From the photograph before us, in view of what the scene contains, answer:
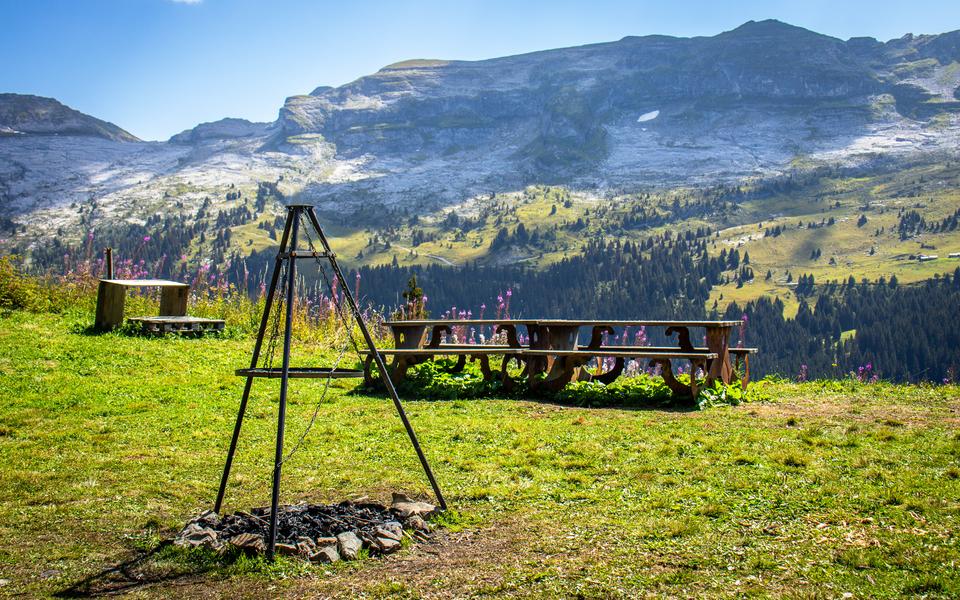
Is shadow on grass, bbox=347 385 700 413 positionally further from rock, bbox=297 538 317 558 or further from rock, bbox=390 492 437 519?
rock, bbox=297 538 317 558

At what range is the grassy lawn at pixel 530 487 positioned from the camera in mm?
6191

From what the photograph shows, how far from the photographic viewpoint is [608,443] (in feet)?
35.2

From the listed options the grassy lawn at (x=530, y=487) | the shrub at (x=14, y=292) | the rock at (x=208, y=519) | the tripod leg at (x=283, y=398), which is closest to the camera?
A: the grassy lawn at (x=530, y=487)

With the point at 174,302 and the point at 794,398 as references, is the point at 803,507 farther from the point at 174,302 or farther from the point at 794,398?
the point at 174,302

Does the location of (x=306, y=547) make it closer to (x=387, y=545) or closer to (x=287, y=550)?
(x=287, y=550)

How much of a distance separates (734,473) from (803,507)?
1408 mm

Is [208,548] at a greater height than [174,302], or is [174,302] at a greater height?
[174,302]

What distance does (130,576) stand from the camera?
21.4ft

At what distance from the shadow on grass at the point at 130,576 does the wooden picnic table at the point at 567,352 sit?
8587 millimetres

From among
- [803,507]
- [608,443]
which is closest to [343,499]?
[608,443]

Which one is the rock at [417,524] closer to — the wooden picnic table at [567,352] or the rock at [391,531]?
the rock at [391,531]

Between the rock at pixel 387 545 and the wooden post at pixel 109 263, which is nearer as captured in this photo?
the rock at pixel 387 545

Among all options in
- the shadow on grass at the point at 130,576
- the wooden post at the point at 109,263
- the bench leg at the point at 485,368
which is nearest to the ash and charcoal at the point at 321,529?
the shadow on grass at the point at 130,576

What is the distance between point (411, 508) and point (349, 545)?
0.97 meters
